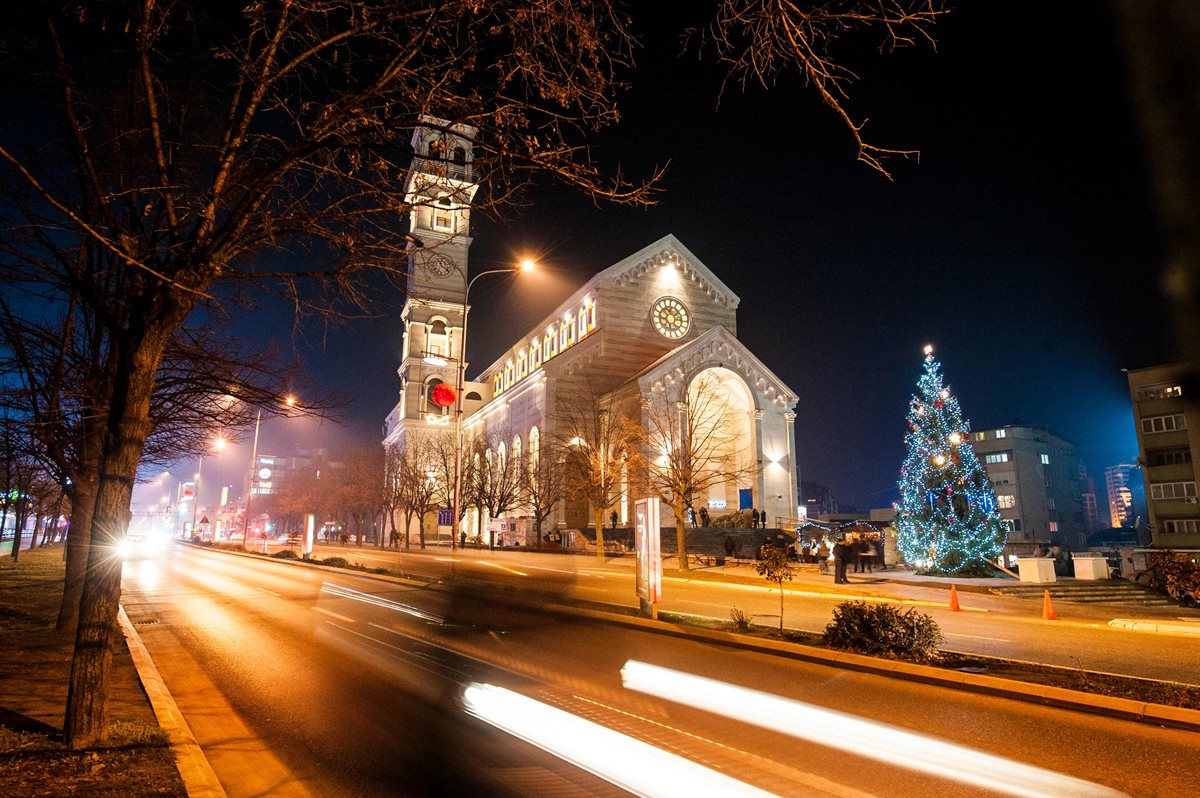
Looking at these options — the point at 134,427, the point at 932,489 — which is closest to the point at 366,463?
the point at 932,489

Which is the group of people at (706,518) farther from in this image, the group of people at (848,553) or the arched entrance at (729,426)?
A: the arched entrance at (729,426)

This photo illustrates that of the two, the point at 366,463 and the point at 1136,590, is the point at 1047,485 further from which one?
the point at 366,463

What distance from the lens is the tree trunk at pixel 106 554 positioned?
19.1ft

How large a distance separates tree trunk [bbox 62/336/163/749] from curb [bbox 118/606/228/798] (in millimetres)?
592

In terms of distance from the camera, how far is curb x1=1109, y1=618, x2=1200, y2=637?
47.5ft

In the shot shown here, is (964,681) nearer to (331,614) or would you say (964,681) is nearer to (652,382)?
(331,614)

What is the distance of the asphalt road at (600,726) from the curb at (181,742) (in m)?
0.26

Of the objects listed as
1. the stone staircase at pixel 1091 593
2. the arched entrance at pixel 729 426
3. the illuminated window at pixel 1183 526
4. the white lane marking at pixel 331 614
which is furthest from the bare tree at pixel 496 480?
the illuminated window at pixel 1183 526

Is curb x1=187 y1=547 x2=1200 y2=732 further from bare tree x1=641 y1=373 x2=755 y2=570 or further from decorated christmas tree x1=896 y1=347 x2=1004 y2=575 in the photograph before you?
decorated christmas tree x1=896 y1=347 x2=1004 y2=575

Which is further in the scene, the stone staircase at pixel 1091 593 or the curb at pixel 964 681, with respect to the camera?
the stone staircase at pixel 1091 593

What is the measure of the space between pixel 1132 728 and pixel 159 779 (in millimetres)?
9567

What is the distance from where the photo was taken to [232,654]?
1121 centimetres

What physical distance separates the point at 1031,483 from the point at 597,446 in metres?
70.3

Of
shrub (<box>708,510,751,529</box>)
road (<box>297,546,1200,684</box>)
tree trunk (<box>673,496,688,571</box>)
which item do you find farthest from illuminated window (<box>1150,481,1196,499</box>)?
tree trunk (<box>673,496,688,571</box>)
